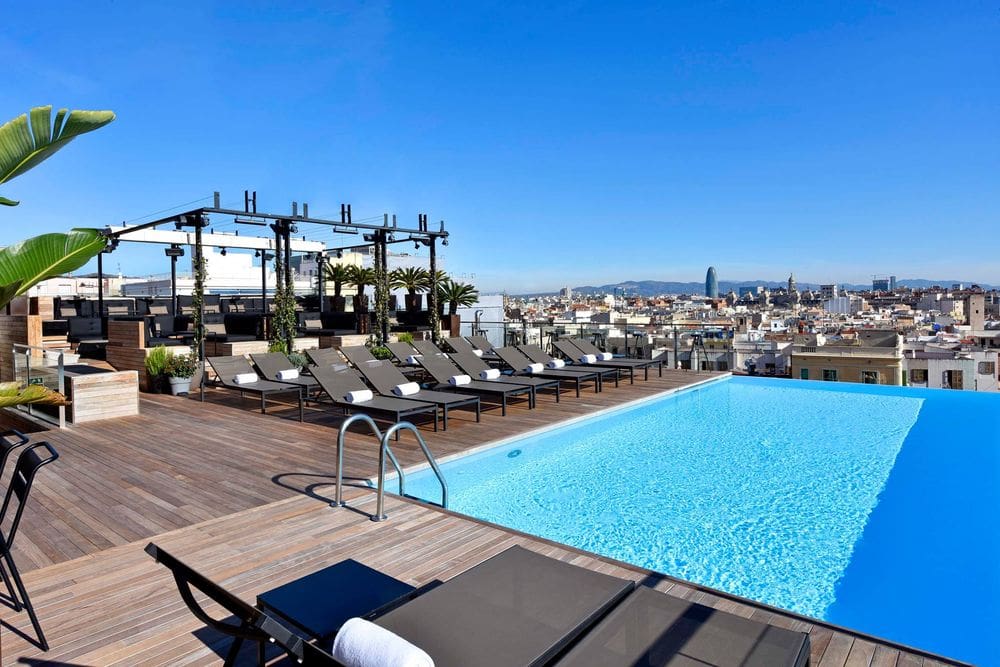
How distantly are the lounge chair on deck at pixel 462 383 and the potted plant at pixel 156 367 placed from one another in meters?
4.16

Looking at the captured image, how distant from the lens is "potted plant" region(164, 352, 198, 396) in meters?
9.04

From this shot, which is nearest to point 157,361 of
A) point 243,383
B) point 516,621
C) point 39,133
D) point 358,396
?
point 243,383

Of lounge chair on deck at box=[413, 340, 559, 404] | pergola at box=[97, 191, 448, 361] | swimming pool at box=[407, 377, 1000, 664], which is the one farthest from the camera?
pergola at box=[97, 191, 448, 361]

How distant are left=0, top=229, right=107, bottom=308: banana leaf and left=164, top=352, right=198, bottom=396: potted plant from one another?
24.7 ft

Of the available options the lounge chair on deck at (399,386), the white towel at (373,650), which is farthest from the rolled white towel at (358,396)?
the white towel at (373,650)

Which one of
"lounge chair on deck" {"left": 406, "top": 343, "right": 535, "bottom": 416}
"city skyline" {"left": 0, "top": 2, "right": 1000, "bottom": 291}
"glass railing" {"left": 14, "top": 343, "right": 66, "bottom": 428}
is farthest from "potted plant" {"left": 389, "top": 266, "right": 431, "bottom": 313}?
"glass railing" {"left": 14, "top": 343, "right": 66, "bottom": 428}

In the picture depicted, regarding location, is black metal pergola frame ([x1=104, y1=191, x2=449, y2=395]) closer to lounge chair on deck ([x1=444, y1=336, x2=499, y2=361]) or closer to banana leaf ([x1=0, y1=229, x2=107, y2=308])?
lounge chair on deck ([x1=444, y1=336, x2=499, y2=361])

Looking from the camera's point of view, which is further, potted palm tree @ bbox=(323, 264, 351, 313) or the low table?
potted palm tree @ bbox=(323, 264, 351, 313)

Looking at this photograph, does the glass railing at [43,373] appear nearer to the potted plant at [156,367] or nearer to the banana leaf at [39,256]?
the potted plant at [156,367]

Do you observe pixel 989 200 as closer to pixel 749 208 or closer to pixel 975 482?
pixel 749 208

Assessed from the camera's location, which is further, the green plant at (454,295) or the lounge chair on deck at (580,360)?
the green plant at (454,295)

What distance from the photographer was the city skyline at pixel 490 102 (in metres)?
12.3

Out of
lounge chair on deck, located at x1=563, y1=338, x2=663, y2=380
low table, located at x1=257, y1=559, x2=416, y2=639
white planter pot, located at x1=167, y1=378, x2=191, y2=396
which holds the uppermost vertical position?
lounge chair on deck, located at x1=563, y1=338, x2=663, y2=380

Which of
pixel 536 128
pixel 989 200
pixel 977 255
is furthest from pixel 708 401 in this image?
pixel 977 255
